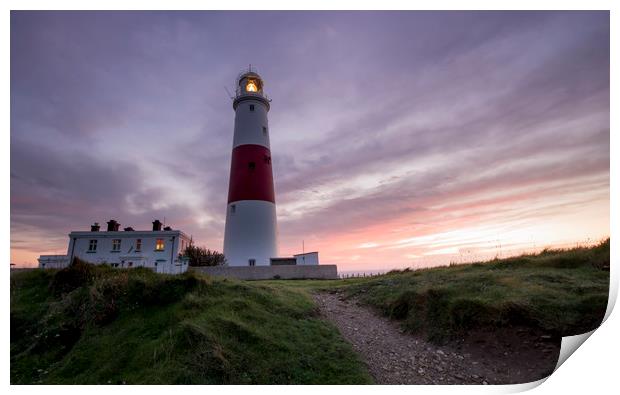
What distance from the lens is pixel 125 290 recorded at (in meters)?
9.09

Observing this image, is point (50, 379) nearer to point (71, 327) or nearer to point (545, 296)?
point (71, 327)

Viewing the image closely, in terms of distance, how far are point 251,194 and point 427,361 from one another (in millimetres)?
17629

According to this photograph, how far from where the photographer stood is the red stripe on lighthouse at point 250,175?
926 inches

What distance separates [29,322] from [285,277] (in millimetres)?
13293

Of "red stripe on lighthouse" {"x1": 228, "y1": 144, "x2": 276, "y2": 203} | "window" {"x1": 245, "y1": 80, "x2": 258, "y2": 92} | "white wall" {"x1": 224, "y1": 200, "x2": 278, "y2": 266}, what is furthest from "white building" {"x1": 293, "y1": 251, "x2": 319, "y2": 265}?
"window" {"x1": 245, "y1": 80, "x2": 258, "y2": 92}

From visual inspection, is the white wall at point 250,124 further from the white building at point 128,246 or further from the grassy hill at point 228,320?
the grassy hill at point 228,320

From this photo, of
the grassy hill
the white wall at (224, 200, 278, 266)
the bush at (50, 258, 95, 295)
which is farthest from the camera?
the white wall at (224, 200, 278, 266)

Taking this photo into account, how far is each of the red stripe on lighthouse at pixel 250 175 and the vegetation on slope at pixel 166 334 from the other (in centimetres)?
1311

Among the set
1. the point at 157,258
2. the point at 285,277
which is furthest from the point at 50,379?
the point at 157,258

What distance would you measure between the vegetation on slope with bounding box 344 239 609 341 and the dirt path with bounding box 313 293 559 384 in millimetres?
580

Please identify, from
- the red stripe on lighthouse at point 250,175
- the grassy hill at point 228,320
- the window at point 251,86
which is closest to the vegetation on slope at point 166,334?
the grassy hill at point 228,320

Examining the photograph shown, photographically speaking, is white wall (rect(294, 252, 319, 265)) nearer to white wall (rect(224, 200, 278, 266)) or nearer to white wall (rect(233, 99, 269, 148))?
white wall (rect(224, 200, 278, 266))

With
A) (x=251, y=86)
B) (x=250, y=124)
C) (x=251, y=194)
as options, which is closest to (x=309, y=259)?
(x=251, y=194)

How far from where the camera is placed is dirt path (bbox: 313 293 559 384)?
6.66 metres
